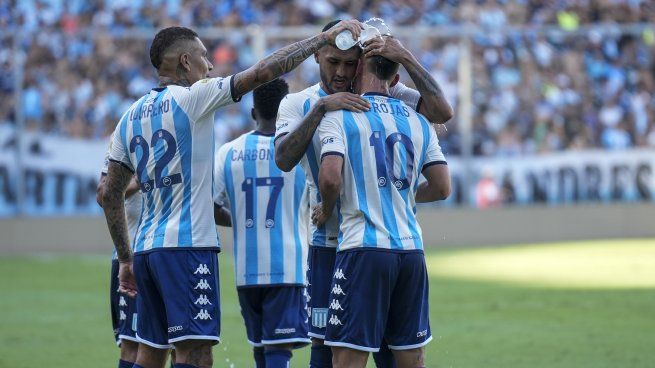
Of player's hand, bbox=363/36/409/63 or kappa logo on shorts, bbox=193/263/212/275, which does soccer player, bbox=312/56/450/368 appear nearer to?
player's hand, bbox=363/36/409/63

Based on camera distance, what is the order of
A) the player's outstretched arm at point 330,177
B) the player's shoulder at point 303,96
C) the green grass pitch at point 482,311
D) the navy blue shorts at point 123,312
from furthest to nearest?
the green grass pitch at point 482,311 → the navy blue shorts at point 123,312 → the player's shoulder at point 303,96 → the player's outstretched arm at point 330,177

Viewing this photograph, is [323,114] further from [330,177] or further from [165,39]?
[165,39]

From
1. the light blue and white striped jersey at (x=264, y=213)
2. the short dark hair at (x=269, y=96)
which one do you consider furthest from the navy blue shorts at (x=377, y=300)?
the short dark hair at (x=269, y=96)

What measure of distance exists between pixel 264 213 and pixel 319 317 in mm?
A: 1206

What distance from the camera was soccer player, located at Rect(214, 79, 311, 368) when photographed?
7.88m

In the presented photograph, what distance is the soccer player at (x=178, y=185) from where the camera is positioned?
6.36m

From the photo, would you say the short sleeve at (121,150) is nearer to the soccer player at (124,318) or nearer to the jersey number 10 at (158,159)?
the jersey number 10 at (158,159)

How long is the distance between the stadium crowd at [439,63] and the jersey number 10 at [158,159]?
46.7 feet

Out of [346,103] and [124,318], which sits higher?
[346,103]

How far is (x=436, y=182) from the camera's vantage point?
6.37 m

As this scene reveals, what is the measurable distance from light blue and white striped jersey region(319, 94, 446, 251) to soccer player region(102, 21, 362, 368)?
19.8 inches

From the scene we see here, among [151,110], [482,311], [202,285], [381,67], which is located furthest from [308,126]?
[482,311]

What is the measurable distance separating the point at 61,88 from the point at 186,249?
15310 mm

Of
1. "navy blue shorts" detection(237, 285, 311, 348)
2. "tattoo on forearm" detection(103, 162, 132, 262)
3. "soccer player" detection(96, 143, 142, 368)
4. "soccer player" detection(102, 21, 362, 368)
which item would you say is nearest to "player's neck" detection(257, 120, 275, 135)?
"soccer player" detection(96, 143, 142, 368)
